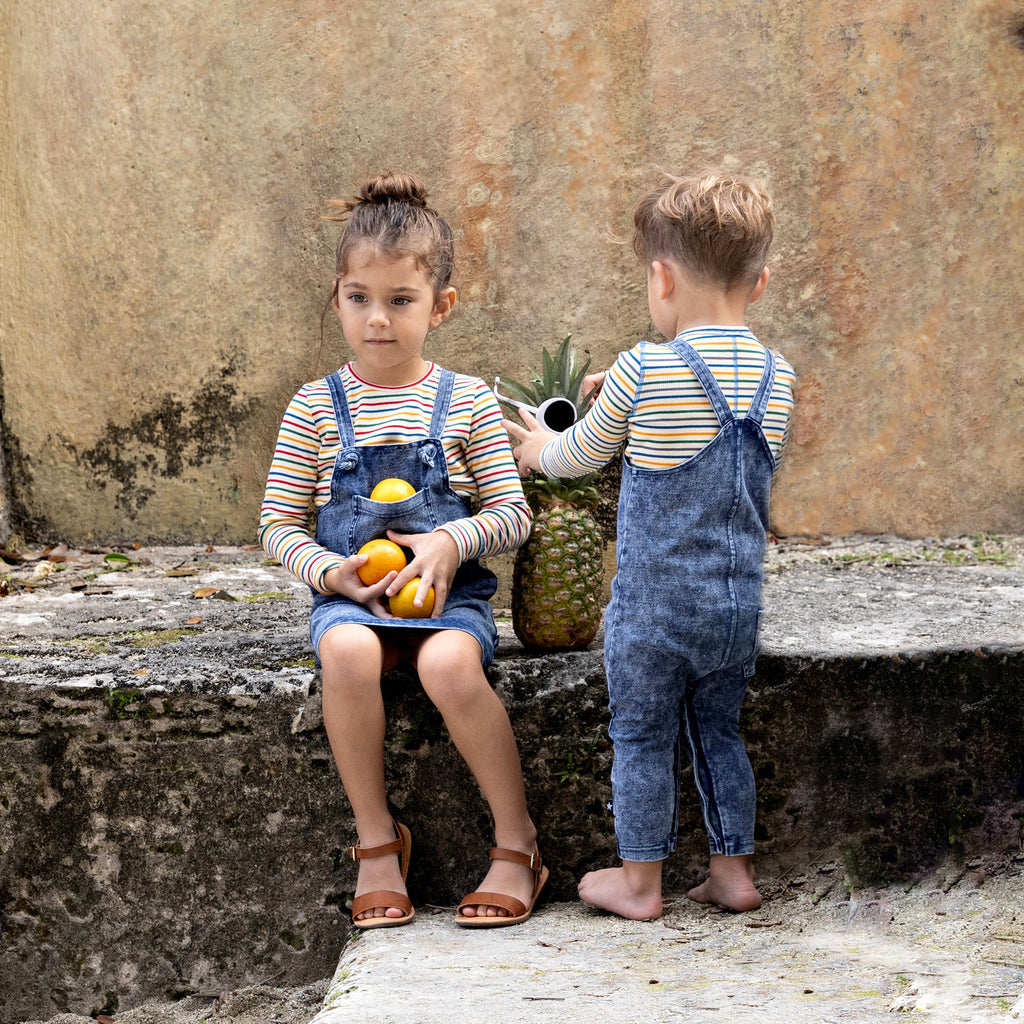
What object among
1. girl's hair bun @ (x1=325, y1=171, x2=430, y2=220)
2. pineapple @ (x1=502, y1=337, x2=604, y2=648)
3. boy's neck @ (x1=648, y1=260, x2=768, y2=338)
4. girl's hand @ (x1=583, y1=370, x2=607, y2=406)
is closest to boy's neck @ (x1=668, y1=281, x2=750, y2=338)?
boy's neck @ (x1=648, y1=260, x2=768, y2=338)

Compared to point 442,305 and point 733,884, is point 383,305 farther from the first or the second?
point 733,884

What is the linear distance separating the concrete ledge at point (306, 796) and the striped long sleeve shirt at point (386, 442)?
1.07 ft

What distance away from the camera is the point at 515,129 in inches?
167

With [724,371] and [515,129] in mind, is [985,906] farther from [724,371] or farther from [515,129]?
[515,129]

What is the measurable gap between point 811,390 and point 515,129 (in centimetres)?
160

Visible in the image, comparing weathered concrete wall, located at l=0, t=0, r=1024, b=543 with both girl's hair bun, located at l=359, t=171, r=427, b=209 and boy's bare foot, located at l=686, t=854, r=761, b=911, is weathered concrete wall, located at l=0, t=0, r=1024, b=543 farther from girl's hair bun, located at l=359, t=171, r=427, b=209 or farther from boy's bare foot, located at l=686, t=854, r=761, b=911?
boy's bare foot, located at l=686, t=854, r=761, b=911

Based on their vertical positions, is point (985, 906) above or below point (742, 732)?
below

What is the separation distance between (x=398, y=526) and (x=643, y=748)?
74 cm

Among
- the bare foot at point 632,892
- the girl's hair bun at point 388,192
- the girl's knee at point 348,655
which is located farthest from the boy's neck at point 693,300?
the bare foot at point 632,892

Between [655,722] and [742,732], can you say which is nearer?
[655,722]

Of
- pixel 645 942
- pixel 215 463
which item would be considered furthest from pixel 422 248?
pixel 215 463

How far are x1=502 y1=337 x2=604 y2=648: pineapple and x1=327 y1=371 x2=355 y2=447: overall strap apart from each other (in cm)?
45

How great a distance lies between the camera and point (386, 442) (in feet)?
8.08

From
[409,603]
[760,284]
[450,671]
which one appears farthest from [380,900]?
A: [760,284]
